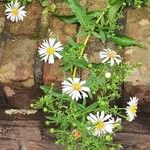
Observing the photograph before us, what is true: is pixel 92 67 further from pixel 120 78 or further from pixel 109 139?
pixel 109 139

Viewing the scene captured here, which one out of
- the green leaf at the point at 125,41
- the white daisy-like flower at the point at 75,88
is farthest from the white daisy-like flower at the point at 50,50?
the green leaf at the point at 125,41

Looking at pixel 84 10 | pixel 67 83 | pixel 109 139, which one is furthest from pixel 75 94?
pixel 84 10

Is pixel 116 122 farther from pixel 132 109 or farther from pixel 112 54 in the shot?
pixel 112 54

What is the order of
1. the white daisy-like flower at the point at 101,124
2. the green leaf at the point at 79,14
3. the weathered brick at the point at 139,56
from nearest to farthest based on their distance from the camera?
1. the white daisy-like flower at the point at 101,124
2. the weathered brick at the point at 139,56
3. the green leaf at the point at 79,14

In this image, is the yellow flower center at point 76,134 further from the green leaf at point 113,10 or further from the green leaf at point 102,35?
the green leaf at point 113,10

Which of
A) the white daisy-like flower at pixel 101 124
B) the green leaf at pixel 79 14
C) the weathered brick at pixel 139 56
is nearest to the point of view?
the white daisy-like flower at pixel 101 124

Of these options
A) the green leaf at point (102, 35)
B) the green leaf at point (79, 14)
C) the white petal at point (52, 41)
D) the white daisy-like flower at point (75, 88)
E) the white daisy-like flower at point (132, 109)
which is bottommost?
the white daisy-like flower at point (132, 109)
